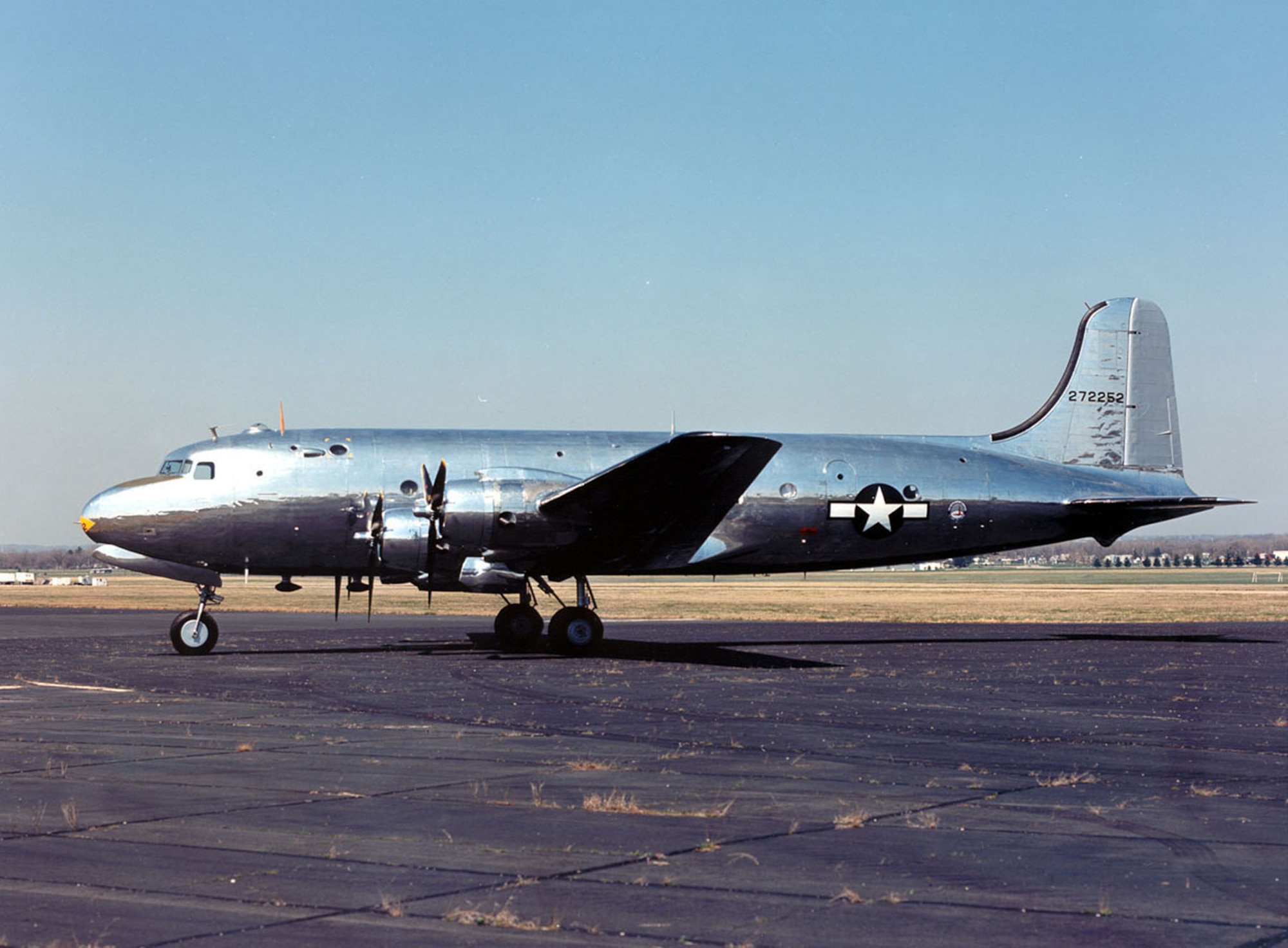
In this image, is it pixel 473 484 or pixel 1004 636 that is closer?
pixel 473 484

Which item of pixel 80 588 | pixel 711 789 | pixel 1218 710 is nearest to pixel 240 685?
pixel 711 789

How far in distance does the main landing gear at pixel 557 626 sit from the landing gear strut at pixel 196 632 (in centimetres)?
628

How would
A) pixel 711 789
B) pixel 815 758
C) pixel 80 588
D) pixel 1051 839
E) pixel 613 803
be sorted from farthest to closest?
1. pixel 80 588
2. pixel 815 758
3. pixel 711 789
4. pixel 613 803
5. pixel 1051 839

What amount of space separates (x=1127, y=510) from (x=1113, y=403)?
372 centimetres

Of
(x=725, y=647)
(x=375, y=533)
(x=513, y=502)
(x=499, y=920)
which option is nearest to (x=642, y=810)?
(x=499, y=920)

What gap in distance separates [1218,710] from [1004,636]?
19459 mm

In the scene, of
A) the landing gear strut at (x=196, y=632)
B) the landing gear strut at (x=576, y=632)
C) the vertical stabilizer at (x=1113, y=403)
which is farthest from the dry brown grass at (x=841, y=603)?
the landing gear strut at (x=196, y=632)

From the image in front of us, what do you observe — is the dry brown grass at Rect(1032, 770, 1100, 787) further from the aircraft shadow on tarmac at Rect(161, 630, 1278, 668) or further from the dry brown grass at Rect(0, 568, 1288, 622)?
the dry brown grass at Rect(0, 568, 1288, 622)

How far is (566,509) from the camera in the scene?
28.9 m

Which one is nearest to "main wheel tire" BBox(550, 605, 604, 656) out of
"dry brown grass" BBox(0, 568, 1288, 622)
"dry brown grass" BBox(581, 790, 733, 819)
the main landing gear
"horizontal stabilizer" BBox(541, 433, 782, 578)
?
the main landing gear

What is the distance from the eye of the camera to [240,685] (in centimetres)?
2291

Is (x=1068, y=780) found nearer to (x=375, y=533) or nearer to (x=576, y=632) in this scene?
(x=576, y=632)

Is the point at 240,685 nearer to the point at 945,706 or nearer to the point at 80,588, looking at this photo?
the point at 945,706

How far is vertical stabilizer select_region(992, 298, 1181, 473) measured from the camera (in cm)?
3719
